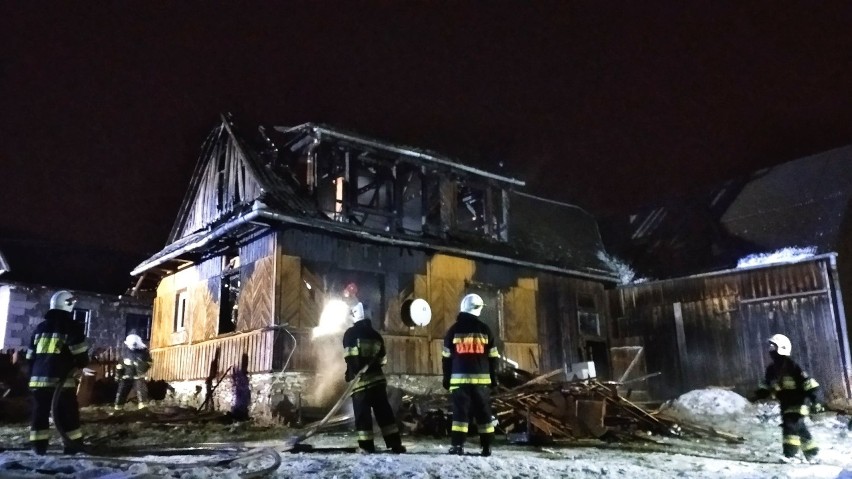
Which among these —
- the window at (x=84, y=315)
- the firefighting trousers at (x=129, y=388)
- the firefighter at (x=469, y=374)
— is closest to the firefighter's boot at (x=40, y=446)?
the firefighter at (x=469, y=374)

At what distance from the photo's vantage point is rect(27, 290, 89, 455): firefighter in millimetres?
7601

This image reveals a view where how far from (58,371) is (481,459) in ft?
17.6

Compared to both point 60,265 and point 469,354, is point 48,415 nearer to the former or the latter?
point 469,354

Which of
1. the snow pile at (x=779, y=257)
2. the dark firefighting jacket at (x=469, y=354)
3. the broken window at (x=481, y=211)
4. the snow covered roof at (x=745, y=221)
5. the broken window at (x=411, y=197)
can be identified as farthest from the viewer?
the broken window at (x=481, y=211)

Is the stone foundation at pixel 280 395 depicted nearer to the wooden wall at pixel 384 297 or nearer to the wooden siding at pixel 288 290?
the wooden wall at pixel 384 297

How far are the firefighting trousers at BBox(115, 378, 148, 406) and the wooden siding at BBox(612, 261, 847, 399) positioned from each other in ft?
46.2

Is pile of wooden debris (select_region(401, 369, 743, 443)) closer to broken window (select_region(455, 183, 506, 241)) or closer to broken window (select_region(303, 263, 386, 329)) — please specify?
broken window (select_region(303, 263, 386, 329))

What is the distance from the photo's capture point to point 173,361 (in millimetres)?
16297

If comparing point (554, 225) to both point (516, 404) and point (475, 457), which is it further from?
point (475, 457)

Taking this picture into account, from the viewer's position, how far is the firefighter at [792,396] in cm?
879

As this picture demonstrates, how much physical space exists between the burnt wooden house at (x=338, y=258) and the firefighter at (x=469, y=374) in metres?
5.70

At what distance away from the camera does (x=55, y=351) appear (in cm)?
774

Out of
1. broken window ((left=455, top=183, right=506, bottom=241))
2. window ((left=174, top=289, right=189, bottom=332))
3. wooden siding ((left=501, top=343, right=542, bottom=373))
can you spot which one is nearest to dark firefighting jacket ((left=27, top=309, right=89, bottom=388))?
window ((left=174, top=289, right=189, bottom=332))

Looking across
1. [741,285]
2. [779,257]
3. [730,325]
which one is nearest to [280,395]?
[730,325]
